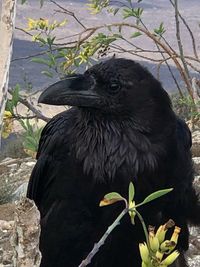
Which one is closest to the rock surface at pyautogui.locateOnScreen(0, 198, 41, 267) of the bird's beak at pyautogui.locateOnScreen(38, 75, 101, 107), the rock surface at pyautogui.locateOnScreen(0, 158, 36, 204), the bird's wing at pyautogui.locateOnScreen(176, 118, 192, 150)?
the bird's beak at pyautogui.locateOnScreen(38, 75, 101, 107)

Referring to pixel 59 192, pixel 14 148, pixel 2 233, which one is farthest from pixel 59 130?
pixel 14 148

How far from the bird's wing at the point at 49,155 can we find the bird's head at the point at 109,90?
335 mm

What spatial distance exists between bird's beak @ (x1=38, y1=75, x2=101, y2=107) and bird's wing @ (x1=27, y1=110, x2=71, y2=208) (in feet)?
1.10

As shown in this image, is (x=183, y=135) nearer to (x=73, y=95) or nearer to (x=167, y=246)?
(x=73, y=95)

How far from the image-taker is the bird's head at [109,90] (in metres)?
2.90

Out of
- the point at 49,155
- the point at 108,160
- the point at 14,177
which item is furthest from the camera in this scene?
the point at 14,177

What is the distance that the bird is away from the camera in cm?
296

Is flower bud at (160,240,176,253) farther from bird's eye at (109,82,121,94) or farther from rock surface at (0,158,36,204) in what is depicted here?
rock surface at (0,158,36,204)

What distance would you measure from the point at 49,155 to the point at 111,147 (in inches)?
15.6

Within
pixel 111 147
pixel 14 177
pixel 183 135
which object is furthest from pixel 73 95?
pixel 14 177

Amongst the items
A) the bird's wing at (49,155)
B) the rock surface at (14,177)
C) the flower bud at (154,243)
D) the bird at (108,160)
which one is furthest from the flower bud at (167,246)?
the rock surface at (14,177)

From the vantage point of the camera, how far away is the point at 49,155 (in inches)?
132

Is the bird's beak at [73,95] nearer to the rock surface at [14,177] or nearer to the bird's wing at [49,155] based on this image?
the bird's wing at [49,155]

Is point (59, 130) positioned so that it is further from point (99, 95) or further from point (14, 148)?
point (14, 148)
